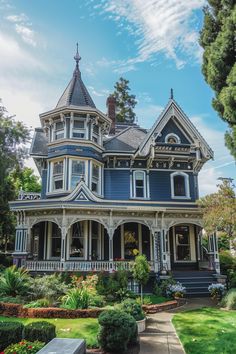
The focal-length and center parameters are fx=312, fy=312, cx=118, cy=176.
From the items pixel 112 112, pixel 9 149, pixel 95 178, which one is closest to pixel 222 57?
pixel 95 178

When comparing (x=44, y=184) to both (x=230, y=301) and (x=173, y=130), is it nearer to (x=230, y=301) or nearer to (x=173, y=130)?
(x=173, y=130)

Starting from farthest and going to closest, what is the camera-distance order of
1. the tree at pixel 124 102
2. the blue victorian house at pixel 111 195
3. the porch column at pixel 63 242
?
the tree at pixel 124 102, the blue victorian house at pixel 111 195, the porch column at pixel 63 242

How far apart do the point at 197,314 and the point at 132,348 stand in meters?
4.61

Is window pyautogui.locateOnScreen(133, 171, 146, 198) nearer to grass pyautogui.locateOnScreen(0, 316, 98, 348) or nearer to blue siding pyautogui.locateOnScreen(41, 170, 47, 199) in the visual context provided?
blue siding pyautogui.locateOnScreen(41, 170, 47, 199)

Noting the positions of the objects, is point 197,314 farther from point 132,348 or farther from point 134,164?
point 134,164

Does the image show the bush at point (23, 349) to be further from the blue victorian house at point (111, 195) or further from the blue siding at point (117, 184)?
the blue siding at point (117, 184)

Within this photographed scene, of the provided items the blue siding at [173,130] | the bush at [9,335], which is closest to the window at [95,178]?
the blue siding at [173,130]

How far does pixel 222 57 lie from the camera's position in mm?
12945

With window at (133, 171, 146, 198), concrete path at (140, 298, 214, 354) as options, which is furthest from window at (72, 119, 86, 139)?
concrete path at (140, 298, 214, 354)

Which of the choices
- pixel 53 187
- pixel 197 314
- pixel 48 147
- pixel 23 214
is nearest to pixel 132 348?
pixel 197 314

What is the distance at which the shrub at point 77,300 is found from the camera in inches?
425

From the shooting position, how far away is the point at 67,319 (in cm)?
1000

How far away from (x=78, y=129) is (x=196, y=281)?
11.2 metres

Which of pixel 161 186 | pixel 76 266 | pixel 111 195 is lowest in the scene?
pixel 76 266
